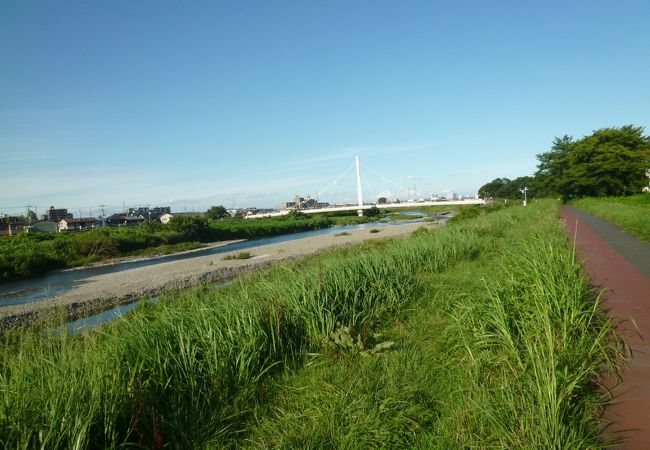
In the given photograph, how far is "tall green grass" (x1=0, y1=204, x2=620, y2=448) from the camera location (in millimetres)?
2736

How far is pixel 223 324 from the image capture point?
4.80 meters

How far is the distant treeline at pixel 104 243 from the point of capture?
28438mm

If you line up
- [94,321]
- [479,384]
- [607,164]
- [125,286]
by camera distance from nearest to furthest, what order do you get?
[479,384], [94,321], [125,286], [607,164]

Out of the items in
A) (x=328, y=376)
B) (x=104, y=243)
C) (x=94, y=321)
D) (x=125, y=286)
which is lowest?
(x=125, y=286)

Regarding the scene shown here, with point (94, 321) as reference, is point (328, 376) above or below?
above

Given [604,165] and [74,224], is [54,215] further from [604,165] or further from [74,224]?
[604,165]

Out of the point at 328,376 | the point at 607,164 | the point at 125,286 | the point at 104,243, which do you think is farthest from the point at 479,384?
the point at 607,164

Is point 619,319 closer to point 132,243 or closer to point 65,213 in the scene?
point 132,243

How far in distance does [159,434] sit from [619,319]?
4267 mm

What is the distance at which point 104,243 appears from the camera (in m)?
36.0

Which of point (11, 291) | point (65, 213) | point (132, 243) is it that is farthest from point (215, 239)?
point (65, 213)

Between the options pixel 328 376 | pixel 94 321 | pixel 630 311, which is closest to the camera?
pixel 328 376

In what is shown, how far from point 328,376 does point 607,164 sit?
4438 centimetres

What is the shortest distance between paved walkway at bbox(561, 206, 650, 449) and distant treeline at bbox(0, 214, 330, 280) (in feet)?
97.9
